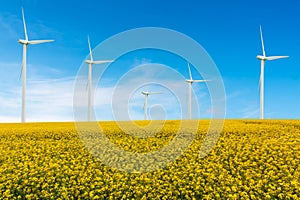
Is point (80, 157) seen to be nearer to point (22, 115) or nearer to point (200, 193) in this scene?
point (200, 193)

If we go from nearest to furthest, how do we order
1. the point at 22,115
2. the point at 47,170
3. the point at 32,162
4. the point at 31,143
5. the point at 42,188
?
the point at 42,188 < the point at 47,170 < the point at 32,162 < the point at 31,143 < the point at 22,115

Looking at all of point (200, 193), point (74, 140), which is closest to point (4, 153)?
point (74, 140)

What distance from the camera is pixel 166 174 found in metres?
12.3

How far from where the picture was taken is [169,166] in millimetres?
13188

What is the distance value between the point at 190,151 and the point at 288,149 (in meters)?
3.71

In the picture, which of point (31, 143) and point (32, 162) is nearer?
point (32, 162)

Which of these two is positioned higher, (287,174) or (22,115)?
(22,115)

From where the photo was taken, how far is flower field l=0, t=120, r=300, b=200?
10844 millimetres

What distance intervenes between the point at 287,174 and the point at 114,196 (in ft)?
17.7

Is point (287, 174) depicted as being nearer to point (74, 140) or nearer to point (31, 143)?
point (74, 140)

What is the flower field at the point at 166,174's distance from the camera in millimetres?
10844

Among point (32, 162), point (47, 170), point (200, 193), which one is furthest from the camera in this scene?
point (32, 162)

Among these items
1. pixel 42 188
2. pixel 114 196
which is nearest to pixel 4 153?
pixel 42 188

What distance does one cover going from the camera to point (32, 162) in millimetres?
14219
